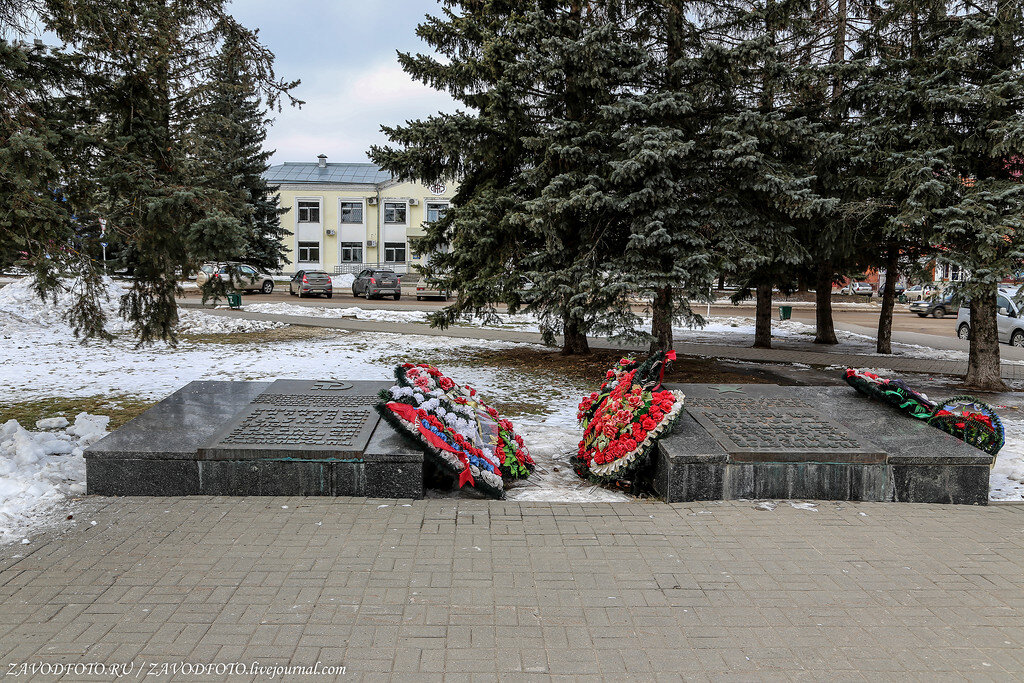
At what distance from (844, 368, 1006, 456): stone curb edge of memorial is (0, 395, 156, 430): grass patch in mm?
7465

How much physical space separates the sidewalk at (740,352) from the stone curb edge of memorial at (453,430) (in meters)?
5.25

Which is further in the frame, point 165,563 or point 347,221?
point 347,221

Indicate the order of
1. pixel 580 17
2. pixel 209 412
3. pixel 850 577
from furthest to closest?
pixel 580 17
pixel 209 412
pixel 850 577

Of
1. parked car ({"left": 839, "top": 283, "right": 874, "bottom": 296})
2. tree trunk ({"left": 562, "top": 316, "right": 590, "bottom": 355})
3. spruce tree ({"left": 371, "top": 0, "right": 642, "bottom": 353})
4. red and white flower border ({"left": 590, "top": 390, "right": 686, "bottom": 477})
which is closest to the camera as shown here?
red and white flower border ({"left": 590, "top": 390, "right": 686, "bottom": 477})

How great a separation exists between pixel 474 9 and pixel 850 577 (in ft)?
35.3

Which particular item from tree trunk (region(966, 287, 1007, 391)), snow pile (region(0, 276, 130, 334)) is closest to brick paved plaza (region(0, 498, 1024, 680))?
tree trunk (region(966, 287, 1007, 391))

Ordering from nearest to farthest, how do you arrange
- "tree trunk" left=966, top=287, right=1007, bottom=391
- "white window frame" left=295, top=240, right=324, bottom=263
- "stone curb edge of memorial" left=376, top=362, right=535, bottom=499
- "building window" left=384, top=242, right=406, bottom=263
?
"stone curb edge of memorial" left=376, top=362, right=535, bottom=499 < "tree trunk" left=966, top=287, right=1007, bottom=391 < "white window frame" left=295, top=240, right=324, bottom=263 < "building window" left=384, top=242, right=406, bottom=263

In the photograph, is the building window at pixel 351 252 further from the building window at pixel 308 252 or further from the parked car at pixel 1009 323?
the parked car at pixel 1009 323

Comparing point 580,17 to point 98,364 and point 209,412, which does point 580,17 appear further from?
point 98,364

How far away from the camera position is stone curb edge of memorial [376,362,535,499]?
16.4 ft

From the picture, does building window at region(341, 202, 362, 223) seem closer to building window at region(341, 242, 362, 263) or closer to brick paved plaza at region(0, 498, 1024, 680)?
building window at region(341, 242, 362, 263)

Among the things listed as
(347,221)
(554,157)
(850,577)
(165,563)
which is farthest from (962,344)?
(347,221)

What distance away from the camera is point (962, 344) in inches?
747

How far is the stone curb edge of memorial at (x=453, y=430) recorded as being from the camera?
501 centimetres
